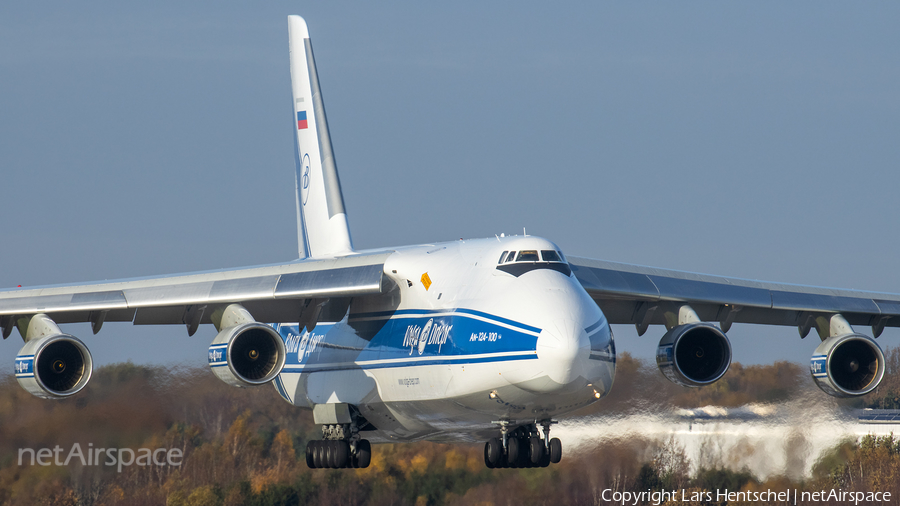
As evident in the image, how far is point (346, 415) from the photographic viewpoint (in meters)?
17.5

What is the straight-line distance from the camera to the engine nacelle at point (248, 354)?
51.9ft

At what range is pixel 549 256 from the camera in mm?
15273

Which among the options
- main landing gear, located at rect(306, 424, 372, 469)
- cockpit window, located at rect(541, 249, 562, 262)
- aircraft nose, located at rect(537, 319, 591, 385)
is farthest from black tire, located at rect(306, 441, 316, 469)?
aircraft nose, located at rect(537, 319, 591, 385)

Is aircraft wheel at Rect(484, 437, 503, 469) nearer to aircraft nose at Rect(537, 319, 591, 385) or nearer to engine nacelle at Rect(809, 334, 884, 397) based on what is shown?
aircraft nose at Rect(537, 319, 591, 385)

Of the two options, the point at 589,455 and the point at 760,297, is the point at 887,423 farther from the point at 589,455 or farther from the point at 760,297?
the point at 589,455

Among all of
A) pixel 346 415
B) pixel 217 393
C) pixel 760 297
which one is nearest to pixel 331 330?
pixel 346 415

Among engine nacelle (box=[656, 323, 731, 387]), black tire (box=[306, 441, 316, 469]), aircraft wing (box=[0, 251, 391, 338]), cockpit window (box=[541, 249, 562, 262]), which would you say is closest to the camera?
cockpit window (box=[541, 249, 562, 262])

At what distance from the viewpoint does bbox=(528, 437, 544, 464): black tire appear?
15.9m

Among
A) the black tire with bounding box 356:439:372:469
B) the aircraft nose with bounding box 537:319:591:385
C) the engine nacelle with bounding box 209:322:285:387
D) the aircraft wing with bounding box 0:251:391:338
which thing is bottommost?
the aircraft nose with bounding box 537:319:591:385

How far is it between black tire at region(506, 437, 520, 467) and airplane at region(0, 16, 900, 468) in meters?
0.02

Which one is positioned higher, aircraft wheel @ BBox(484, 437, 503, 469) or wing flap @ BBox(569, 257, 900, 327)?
wing flap @ BBox(569, 257, 900, 327)

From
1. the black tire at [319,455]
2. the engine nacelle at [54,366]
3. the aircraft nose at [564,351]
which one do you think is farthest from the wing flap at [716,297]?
the engine nacelle at [54,366]

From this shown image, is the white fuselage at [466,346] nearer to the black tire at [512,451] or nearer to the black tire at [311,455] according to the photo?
the black tire at [512,451]

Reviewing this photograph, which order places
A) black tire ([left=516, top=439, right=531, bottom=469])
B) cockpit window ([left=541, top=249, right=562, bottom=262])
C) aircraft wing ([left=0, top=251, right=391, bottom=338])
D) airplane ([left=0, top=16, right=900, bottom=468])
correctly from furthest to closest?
aircraft wing ([left=0, top=251, right=391, bottom=338])
black tire ([left=516, top=439, right=531, bottom=469])
cockpit window ([left=541, top=249, right=562, bottom=262])
airplane ([left=0, top=16, right=900, bottom=468])
